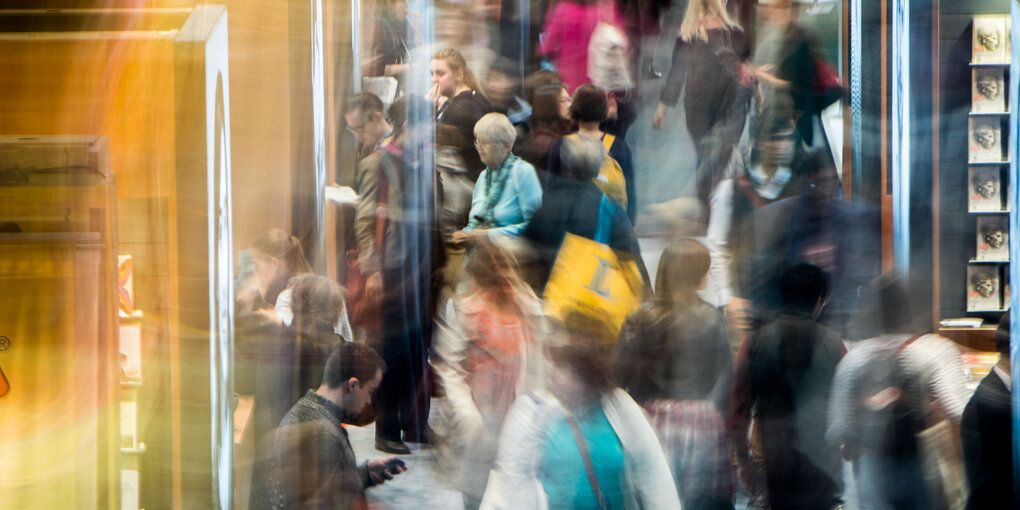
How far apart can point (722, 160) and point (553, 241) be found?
30cm

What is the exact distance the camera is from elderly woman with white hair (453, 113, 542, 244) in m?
1.31

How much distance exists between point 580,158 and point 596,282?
0.20m

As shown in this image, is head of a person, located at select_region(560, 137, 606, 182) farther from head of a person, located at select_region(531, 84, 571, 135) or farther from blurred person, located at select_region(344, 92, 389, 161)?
blurred person, located at select_region(344, 92, 389, 161)

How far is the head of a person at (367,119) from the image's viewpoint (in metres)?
1.35

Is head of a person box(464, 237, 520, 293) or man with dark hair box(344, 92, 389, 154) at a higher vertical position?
man with dark hair box(344, 92, 389, 154)

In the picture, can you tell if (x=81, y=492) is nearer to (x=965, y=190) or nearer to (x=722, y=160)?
(x=722, y=160)

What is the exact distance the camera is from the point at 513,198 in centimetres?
132

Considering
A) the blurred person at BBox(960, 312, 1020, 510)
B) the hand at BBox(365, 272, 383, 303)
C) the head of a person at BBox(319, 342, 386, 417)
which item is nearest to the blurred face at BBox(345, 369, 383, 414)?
the head of a person at BBox(319, 342, 386, 417)

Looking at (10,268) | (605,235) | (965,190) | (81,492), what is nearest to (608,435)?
(605,235)

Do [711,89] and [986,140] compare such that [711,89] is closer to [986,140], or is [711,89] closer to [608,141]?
[608,141]

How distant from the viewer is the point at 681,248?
1302mm

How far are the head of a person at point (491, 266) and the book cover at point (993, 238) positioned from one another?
0.70 m

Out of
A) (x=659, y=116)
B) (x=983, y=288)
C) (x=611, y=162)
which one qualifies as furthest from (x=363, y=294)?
(x=983, y=288)

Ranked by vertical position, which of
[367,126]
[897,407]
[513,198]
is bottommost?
[897,407]
